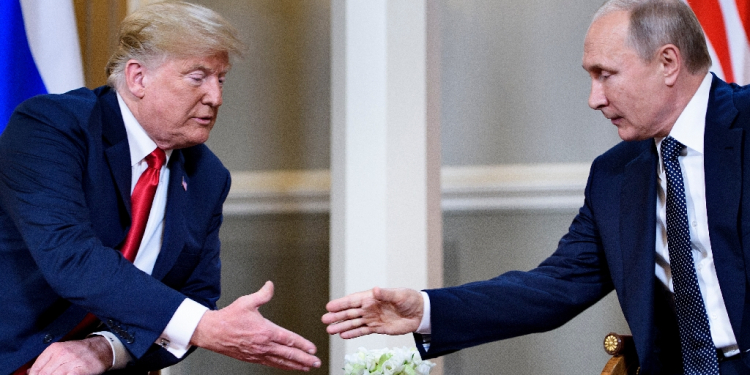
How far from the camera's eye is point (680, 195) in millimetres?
1937

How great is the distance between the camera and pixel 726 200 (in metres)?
1.89

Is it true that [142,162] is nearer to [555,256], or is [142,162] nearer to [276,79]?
[555,256]

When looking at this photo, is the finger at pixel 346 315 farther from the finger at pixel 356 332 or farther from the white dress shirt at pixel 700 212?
the white dress shirt at pixel 700 212

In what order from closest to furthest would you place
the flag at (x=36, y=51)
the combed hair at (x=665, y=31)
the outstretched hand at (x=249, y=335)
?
the outstretched hand at (x=249, y=335) → the combed hair at (x=665, y=31) → the flag at (x=36, y=51)

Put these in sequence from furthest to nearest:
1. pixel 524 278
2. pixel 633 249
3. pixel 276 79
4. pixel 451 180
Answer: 1. pixel 276 79
2. pixel 451 180
3. pixel 524 278
4. pixel 633 249

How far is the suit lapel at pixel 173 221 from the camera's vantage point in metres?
2.10

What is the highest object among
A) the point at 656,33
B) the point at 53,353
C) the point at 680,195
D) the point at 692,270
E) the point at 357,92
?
the point at 656,33

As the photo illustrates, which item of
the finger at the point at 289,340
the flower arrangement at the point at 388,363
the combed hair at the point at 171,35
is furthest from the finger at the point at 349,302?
the combed hair at the point at 171,35

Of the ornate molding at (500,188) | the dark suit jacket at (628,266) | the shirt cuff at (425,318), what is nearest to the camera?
the dark suit jacket at (628,266)

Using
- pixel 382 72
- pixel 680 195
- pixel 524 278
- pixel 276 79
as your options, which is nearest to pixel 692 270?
pixel 680 195

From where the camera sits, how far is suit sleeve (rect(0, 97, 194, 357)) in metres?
1.78

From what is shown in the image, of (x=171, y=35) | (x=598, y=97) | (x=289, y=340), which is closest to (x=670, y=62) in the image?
(x=598, y=97)

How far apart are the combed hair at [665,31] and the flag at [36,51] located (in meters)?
1.99

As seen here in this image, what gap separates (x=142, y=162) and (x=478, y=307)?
3.28ft
